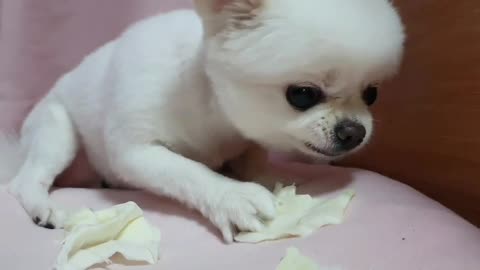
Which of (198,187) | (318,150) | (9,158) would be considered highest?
(318,150)

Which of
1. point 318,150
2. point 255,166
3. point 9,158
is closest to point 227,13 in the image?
point 318,150

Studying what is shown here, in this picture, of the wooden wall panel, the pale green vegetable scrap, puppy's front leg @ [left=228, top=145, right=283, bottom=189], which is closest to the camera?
the pale green vegetable scrap

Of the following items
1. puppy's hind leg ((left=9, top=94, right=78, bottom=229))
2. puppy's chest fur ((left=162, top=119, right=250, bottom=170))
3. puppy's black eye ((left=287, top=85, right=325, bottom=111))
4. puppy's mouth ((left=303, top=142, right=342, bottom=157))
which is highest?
puppy's black eye ((left=287, top=85, right=325, bottom=111))

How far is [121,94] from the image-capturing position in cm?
144

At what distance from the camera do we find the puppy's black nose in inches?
48.6

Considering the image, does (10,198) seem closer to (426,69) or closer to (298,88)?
(298,88)

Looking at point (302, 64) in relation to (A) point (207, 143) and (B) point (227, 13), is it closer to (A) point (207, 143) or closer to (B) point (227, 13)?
(B) point (227, 13)

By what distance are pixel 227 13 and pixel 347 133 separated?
1.02 ft

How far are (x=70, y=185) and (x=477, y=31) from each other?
1062 mm

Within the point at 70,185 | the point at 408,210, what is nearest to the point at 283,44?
the point at 408,210

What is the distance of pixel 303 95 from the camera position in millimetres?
1196

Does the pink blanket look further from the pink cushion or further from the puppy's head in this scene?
the puppy's head

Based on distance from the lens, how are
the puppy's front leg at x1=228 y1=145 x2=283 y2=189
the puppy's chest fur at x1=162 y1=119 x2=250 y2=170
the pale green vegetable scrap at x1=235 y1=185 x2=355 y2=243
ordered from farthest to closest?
the puppy's front leg at x1=228 y1=145 x2=283 y2=189, the puppy's chest fur at x1=162 y1=119 x2=250 y2=170, the pale green vegetable scrap at x1=235 y1=185 x2=355 y2=243

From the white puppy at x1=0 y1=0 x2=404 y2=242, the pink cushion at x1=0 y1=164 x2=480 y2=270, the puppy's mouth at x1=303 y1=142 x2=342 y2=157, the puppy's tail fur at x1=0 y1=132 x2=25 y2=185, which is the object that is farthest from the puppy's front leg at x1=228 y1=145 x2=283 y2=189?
the puppy's tail fur at x1=0 y1=132 x2=25 y2=185
